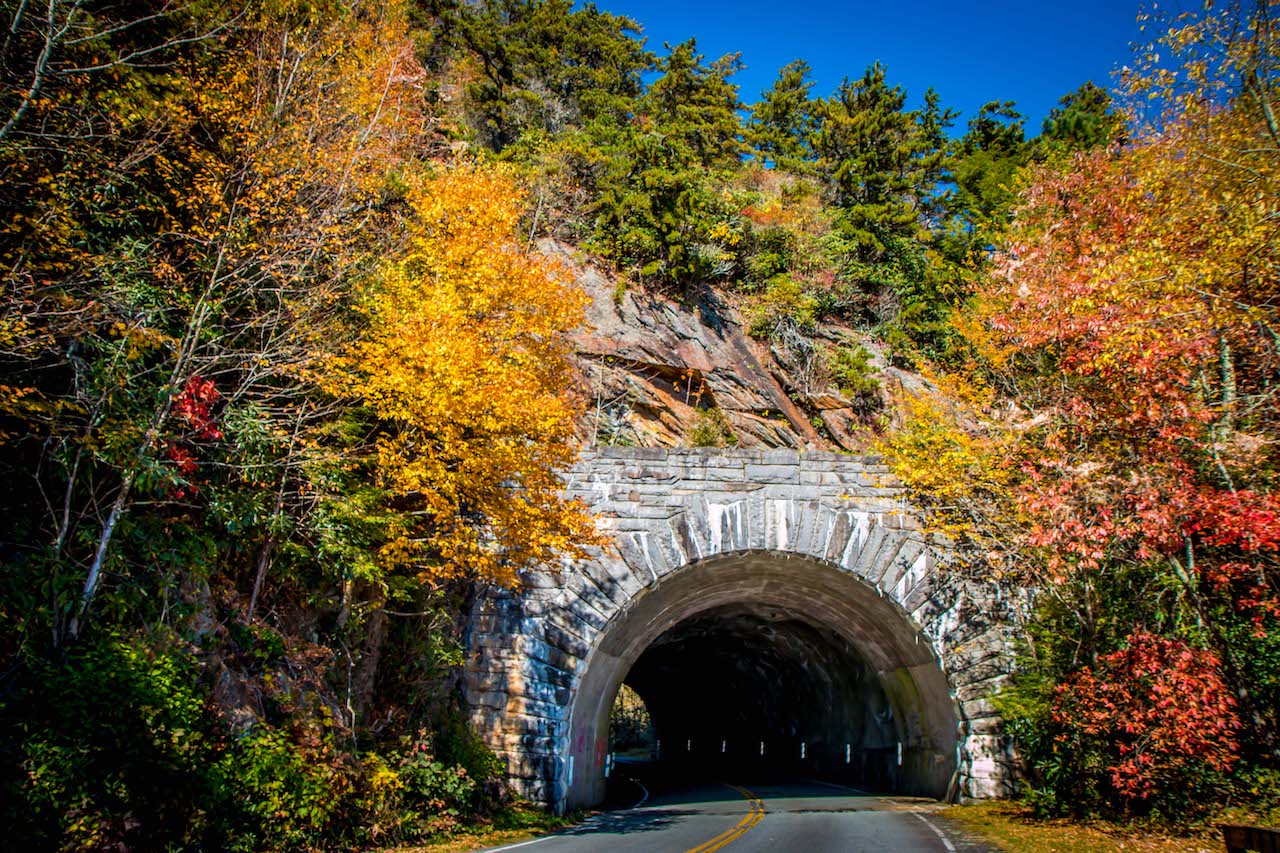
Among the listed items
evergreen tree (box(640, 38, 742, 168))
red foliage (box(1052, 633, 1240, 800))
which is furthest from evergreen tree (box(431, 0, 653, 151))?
red foliage (box(1052, 633, 1240, 800))

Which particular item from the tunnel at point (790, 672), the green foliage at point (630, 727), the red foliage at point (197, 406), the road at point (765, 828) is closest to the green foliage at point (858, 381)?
the tunnel at point (790, 672)

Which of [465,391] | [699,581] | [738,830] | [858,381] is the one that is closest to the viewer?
[465,391]

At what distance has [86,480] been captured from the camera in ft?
29.7

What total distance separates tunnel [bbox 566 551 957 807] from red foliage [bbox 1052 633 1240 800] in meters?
3.65

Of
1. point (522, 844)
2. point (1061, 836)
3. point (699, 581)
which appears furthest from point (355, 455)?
point (1061, 836)

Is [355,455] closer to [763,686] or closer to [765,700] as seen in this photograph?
[763,686]

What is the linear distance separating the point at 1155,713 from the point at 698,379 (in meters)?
17.4

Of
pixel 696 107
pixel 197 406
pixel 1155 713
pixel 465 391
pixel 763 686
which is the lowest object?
pixel 1155 713

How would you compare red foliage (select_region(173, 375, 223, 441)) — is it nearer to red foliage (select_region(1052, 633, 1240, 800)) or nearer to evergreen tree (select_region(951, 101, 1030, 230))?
red foliage (select_region(1052, 633, 1240, 800))

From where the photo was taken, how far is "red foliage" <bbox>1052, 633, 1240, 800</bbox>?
10.8 meters

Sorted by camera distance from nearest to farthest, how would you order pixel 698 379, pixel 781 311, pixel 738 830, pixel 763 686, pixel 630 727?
pixel 738 830
pixel 698 379
pixel 763 686
pixel 781 311
pixel 630 727

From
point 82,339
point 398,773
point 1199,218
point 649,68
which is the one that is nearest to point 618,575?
point 398,773

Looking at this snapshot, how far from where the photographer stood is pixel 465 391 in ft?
37.7

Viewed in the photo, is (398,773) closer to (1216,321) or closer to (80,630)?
(80,630)
